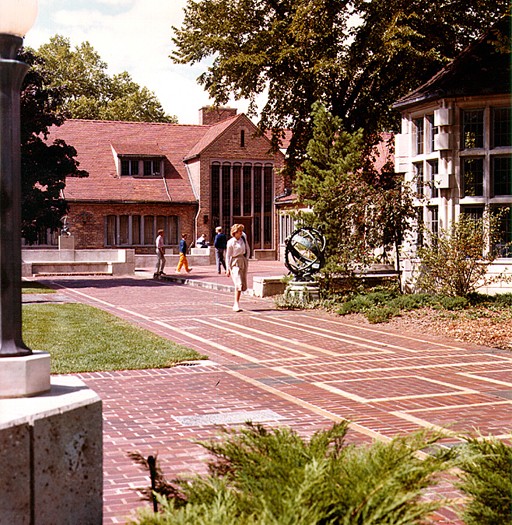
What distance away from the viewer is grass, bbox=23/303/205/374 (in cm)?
1075

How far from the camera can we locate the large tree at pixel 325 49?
23531 millimetres

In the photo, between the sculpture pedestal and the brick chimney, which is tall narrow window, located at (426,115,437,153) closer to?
the sculpture pedestal

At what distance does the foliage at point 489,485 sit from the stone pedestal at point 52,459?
1757 mm

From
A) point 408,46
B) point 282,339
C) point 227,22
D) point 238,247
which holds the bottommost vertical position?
Result: point 282,339

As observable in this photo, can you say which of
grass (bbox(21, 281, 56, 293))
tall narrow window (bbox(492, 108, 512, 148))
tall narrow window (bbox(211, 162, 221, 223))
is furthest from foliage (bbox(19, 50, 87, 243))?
tall narrow window (bbox(211, 162, 221, 223))

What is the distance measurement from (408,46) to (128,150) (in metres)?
33.2

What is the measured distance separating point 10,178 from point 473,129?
58.7 ft

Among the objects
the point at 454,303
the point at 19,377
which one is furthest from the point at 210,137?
the point at 19,377

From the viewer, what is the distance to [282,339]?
45.1 feet

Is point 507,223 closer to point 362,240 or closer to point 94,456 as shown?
point 362,240

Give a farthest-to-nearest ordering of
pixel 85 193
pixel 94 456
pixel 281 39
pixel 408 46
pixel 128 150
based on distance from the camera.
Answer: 1. pixel 128 150
2. pixel 85 193
3. pixel 281 39
4. pixel 408 46
5. pixel 94 456

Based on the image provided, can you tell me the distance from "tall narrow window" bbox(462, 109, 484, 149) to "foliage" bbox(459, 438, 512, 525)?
1757 centimetres

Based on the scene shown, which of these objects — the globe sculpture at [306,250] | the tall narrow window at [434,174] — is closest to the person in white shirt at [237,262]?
the globe sculpture at [306,250]

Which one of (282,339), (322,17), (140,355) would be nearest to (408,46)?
(322,17)
